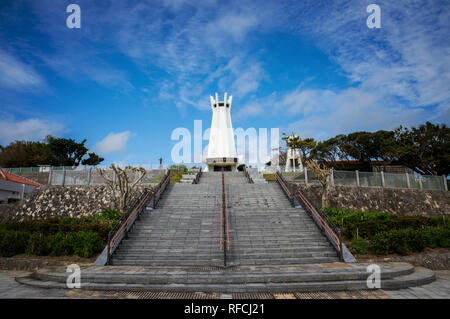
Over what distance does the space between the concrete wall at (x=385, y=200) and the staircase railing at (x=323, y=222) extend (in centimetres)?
497

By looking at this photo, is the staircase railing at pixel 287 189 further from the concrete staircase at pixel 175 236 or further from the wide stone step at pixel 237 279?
the wide stone step at pixel 237 279

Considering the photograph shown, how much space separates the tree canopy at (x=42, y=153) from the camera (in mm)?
38241

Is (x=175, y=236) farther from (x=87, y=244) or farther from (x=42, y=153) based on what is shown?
(x=42, y=153)

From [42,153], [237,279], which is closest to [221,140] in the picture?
[237,279]

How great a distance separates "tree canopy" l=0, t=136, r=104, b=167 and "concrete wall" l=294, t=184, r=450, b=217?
4043 cm

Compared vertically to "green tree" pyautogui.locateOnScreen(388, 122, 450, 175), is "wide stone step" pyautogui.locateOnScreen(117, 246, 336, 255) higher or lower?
lower

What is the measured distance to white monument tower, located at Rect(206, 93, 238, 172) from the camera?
3059 cm

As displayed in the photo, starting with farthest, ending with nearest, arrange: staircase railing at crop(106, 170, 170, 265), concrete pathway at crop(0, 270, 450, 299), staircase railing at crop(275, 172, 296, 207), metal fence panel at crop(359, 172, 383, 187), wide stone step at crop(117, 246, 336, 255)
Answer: metal fence panel at crop(359, 172, 383, 187), staircase railing at crop(275, 172, 296, 207), wide stone step at crop(117, 246, 336, 255), staircase railing at crop(106, 170, 170, 265), concrete pathway at crop(0, 270, 450, 299)

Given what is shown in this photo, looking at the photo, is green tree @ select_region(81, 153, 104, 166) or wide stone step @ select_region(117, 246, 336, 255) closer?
wide stone step @ select_region(117, 246, 336, 255)

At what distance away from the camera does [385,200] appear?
1659 centimetres

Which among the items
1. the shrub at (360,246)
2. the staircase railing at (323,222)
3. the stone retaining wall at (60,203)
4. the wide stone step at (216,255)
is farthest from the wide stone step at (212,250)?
the stone retaining wall at (60,203)

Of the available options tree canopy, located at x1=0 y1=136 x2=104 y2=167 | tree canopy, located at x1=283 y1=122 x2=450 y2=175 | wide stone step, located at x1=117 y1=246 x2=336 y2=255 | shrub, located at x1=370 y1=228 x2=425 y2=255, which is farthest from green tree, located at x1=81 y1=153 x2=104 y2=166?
shrub, located at x1=370 y1=228 x2=425 y2=255

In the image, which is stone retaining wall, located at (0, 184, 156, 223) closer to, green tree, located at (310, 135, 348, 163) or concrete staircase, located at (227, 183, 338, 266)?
concrete staircase, located at (227, 183, 338, 266)
